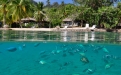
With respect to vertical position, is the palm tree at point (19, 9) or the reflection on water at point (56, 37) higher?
the palm tree at point (19, 9)

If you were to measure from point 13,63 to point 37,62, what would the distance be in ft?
2.95

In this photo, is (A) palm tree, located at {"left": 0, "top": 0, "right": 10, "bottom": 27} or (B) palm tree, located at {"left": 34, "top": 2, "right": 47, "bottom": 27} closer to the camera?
(A) palm tree, located at {"left": 0, "top": 0, "right": 10, "bottom": 27}

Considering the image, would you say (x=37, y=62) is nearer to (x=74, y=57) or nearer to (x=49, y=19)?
(x=74, y=57)

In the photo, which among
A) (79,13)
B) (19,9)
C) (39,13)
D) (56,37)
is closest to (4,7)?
(19,9)

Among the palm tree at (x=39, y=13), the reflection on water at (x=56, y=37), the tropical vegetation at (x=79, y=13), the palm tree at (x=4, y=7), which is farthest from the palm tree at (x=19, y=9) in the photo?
the reflection on water at (x=56, y=37)

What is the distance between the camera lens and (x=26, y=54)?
9.91 meters

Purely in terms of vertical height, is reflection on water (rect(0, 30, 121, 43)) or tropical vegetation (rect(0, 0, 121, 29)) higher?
tropical vegetation (rect(0, 0, 121, 29))

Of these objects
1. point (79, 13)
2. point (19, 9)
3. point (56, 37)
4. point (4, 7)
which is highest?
point (4, 7)

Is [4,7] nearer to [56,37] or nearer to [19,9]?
[19,9]

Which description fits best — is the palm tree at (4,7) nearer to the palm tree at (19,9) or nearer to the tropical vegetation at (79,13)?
the tropical vegetation at (79,13)

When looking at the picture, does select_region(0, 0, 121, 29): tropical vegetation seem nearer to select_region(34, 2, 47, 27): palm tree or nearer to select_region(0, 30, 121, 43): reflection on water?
select_region(34, 2, 47, 27): palm tree

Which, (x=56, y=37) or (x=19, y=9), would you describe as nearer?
(x=56, y=37)

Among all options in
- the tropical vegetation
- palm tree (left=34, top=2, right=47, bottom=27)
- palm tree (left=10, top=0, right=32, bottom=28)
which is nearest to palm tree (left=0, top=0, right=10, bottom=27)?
the tropical vegetation

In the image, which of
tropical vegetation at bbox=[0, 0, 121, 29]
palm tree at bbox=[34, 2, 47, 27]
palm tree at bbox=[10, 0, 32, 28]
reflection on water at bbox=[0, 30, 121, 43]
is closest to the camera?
reflection on water at bbox=[0, 30, 121, 43]
